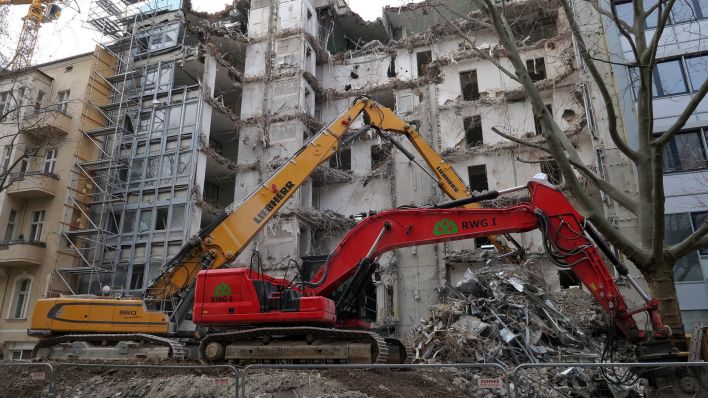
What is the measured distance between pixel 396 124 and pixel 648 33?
38.6 ft

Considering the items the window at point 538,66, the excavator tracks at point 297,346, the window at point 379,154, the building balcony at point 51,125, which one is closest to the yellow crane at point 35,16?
the building balcony at point 51,125

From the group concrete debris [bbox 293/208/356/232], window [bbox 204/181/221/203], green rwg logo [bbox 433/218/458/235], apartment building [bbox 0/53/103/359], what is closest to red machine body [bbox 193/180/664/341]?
green rwg logo [bbox 433/218/458/235]

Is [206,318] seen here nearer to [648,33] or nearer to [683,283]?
[683,283]

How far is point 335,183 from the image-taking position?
92.5 ft

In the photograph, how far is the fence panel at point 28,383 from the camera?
29.8 ft

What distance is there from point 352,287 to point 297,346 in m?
1.78

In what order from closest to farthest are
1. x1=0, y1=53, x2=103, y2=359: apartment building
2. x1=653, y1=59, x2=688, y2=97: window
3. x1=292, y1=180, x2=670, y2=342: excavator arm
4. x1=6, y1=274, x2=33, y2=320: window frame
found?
x1=292, y1=180, x2=670, y2=342: excavator arm < x1=653, y1=59, x2=688, y2=97: window < x1=0, y1=53, x2=103, y2=359: apartment building < x1=6, y1=274, x2=33, y2=320: window frame

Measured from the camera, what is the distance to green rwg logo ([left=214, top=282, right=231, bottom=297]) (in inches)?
423

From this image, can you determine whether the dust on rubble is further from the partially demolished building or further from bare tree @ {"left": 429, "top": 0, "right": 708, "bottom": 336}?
the partially demolished building

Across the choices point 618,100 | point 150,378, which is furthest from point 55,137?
point 618,100

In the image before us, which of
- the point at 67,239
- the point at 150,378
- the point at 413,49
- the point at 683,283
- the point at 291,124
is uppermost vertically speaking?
the point at 413,49

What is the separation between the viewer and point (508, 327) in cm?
1322

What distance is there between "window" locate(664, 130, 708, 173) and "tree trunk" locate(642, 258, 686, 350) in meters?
11.9

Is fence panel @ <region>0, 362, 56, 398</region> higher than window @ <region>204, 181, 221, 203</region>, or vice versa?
window @ <region>204, 181, 221, 203</region>
